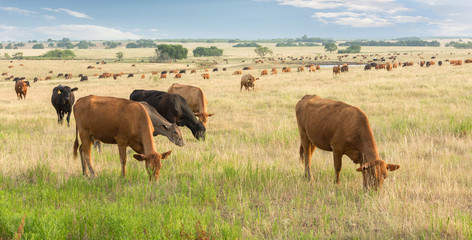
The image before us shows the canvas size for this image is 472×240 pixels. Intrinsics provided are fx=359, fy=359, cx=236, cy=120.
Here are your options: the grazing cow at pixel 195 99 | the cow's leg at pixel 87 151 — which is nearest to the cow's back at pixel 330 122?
the cow's leg at pixel 87 151

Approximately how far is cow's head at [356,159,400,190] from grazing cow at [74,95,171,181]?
3.33 meters

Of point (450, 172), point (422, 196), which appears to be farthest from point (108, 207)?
Answer: point (450, 172)

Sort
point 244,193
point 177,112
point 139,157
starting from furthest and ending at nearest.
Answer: point 177,112 → point 139,157 → point 244,193

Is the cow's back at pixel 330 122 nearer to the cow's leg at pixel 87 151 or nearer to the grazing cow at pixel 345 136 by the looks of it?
the grazing cow at pixel 345 136

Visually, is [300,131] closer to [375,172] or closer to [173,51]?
[375,172]

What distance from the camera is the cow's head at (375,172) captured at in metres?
4.91

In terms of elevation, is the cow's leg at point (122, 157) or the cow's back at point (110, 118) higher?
the cow's back at point (110, 118)

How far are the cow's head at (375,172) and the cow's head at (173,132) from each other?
13.2 ft

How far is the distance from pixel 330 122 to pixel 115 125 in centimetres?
372

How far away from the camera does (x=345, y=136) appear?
210 inches

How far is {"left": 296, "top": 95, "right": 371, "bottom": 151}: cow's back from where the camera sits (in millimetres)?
5332

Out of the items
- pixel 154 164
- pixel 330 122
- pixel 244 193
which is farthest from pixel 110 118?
pixel 330 122

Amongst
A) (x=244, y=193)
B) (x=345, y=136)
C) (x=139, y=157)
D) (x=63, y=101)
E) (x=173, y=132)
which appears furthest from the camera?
(x=63, y=101)

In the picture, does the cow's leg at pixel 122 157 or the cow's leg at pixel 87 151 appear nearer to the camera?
the cow's leg at pixel 122 157
